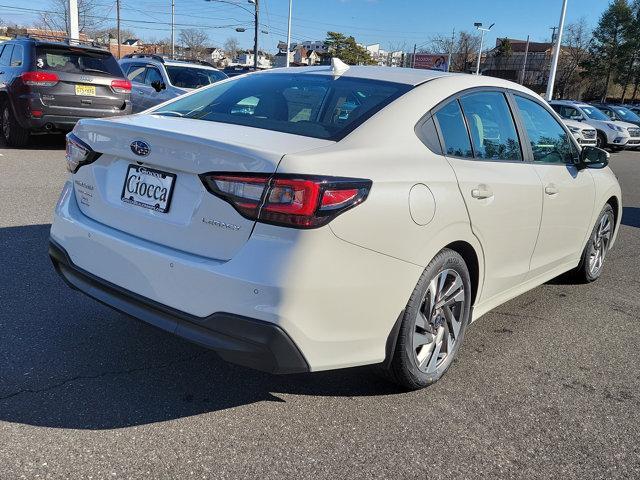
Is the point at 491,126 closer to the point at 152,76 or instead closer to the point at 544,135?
the point at 544,135

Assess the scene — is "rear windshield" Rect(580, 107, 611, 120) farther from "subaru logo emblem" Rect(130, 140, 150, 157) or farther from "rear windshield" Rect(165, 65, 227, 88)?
"subaru logo emblem" Rect(130, 140, 150, 157)

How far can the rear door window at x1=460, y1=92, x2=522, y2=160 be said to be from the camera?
3340 mm

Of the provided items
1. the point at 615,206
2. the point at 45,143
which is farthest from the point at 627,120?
the point at 45,143

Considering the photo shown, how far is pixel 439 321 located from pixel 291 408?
885 millimetres

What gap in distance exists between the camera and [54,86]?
960cm

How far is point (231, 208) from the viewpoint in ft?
7.81

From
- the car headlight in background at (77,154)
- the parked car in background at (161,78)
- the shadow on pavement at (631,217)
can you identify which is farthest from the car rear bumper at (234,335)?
the parked car in background at (161,78)

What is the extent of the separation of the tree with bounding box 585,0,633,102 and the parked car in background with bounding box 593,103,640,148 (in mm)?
37886

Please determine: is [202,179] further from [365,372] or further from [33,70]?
[33,70]

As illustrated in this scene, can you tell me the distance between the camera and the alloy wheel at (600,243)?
5.01 m

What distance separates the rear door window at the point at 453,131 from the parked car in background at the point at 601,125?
1909 cm

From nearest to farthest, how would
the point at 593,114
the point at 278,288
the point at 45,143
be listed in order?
the point at 278,288, the point at 45,143, the point at 593,114

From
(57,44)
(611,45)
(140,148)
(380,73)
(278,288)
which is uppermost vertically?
(611,45)

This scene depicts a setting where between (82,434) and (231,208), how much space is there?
3.83 ft
